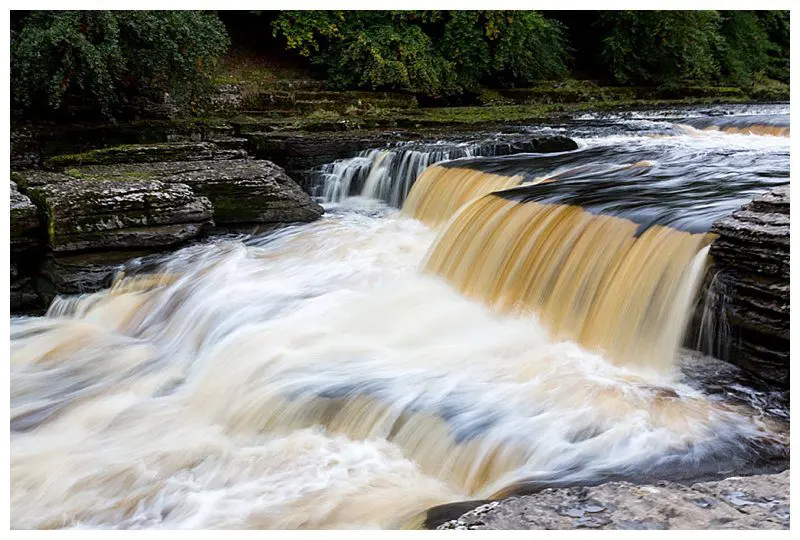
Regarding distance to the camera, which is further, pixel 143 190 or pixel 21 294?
pixel 143 190

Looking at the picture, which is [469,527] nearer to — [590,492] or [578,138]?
[590,492]

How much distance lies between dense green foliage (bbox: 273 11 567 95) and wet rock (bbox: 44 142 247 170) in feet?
19.0

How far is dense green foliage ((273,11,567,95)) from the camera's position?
549 inches

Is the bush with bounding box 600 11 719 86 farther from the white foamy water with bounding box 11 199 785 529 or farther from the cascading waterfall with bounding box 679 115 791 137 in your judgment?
the white foamy water with bounding box 11 199 785 529

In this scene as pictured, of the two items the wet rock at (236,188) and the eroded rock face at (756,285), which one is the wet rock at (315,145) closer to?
the wet rock at (236,188)

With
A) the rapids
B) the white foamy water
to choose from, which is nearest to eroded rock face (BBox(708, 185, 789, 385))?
the rapids

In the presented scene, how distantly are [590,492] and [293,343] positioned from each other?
2.62 m

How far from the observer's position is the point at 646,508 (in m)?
2.36

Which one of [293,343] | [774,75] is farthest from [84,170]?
[774,75]

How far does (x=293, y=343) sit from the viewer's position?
4.73 metres

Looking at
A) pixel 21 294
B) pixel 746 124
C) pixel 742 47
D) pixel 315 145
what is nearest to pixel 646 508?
pixel 21 294

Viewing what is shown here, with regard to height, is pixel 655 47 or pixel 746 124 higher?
pixel 655 47

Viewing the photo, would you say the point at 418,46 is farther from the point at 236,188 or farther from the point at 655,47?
the point at 236,188

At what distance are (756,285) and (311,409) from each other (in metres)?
2.41
